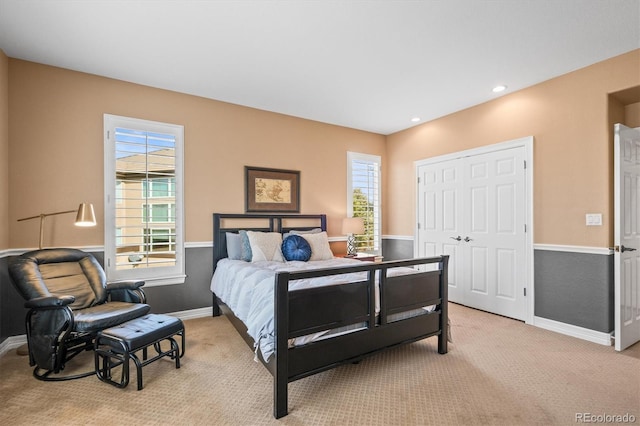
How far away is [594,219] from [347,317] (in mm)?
2873

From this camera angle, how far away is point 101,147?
3.39 m

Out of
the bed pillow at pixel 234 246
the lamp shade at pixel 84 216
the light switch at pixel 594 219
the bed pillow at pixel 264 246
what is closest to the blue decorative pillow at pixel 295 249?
the bed pillow at pixel 264 246

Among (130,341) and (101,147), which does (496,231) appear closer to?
(130,341)

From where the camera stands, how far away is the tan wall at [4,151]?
2.86m

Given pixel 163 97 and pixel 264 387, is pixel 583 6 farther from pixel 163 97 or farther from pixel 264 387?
pixel 163 97

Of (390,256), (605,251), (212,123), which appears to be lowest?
(390,256)

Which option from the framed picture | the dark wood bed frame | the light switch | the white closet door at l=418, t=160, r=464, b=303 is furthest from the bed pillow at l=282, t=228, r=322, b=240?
the light switch

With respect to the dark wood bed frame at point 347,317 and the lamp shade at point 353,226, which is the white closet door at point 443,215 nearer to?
the lamp shade at point 353,226

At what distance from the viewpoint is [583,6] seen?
7.50 feet

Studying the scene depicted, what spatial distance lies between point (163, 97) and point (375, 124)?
3196mm

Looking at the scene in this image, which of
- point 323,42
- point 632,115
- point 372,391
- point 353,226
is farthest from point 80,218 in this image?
point 632,115

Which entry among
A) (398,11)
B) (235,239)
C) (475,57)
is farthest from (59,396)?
(475,57)

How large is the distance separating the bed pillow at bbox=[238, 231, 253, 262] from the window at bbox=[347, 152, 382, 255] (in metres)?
2.04

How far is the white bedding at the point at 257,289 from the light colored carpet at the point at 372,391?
0.42m
